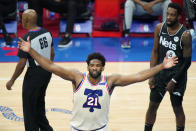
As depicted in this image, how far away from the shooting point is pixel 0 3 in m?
8.74

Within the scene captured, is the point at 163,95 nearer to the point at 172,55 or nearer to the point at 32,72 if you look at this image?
the point at 172,55

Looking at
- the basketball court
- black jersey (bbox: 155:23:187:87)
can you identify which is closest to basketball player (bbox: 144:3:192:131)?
black jersey (bbox: 155:23:187:87)

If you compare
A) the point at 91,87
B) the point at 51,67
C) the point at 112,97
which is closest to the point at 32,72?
the point at 51,67

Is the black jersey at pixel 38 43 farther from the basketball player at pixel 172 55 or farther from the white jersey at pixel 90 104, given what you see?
the basketball player at pixel 172 55

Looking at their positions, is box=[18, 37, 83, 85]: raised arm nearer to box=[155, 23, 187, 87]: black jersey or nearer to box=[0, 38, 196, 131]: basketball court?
box=[155, 23, 187, 87]: black jersey

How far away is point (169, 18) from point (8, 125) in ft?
8.58

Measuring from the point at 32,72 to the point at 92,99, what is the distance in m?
1.02

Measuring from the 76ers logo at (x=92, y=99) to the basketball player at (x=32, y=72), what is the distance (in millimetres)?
934

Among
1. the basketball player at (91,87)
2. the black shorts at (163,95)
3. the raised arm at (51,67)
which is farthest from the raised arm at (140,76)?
the black shorts at (163,95)

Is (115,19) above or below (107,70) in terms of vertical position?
above

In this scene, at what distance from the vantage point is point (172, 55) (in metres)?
4.33

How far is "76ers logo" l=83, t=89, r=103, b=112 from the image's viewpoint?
11.9 feet

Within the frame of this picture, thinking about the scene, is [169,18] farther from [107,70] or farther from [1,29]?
[1,29]

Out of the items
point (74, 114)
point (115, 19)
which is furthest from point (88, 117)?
point (115, 19)
